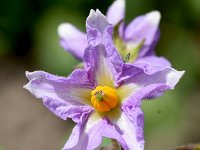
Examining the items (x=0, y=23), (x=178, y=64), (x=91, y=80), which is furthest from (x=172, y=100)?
(x=91, y=80)

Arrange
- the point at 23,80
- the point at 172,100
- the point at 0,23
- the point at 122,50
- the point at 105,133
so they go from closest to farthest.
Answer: the point at 105,133 → the point at 122,50 → the point at 172,100 → the point at 0,23 → the point at 23,80

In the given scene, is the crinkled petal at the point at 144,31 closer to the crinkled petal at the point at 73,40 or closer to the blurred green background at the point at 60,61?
the crinkled petal at the point at 73,40

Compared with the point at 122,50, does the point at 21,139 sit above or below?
below

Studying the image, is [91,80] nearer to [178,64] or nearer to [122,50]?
[122,50]

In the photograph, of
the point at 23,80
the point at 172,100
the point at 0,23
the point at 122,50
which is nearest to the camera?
the point at 122,50

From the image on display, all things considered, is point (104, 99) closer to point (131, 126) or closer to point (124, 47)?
point (131, 126)
